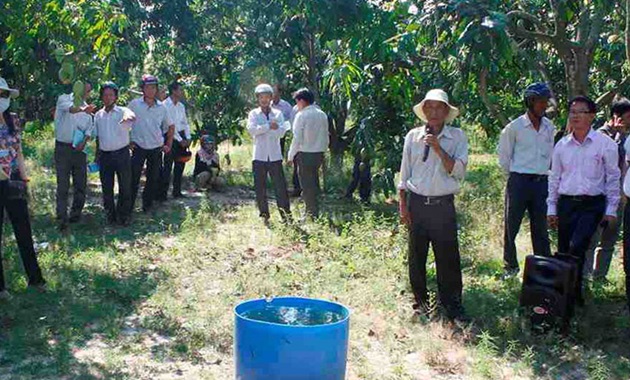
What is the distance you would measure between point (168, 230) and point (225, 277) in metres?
1.88

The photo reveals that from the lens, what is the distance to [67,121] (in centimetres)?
768

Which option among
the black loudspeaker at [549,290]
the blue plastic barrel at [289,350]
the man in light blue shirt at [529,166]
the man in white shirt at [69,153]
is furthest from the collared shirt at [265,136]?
the blue plastic barrel at [289,350]

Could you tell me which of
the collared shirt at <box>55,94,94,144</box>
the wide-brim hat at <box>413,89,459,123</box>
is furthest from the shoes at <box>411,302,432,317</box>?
the collared shirt at <box>55,94,94,144</box>

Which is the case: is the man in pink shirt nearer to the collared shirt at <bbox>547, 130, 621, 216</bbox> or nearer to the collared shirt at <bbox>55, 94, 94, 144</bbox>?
the collared shirt at <bbox>547, 130, 621, 216</bbox>

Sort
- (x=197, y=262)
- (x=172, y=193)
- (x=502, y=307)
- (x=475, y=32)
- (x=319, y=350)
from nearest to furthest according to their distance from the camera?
1. (x=319, y=350)
2. (x=475, y=32)
3. (x=502, y=307)
4. (x=197, y=262)
5. (x=172, y=193)

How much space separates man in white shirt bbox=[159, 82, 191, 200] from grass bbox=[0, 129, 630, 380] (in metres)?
0.98

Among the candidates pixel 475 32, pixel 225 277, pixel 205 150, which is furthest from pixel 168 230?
pixel 475 32

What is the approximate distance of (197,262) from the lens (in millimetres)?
6707

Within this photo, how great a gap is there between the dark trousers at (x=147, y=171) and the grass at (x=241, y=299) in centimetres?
40

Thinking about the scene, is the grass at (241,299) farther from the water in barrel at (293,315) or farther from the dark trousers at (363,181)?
the dark trousers at (363,181)

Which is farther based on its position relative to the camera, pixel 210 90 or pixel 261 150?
pixel 210 90

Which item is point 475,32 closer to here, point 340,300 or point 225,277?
point 340,300

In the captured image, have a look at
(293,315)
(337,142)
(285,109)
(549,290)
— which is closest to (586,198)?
(549,290)

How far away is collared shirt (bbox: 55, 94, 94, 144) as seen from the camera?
25.1 feet
